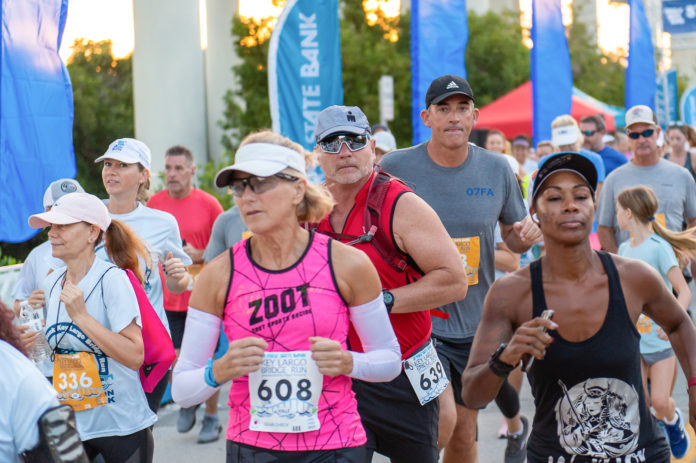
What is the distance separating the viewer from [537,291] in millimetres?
3178

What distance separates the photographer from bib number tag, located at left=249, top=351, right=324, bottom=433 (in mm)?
2982

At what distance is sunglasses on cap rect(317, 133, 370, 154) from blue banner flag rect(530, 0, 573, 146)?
32.5ft

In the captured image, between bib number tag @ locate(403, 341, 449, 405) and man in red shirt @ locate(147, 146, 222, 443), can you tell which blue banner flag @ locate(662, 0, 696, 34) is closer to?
man in red shirt @ locate(147, 146, 222, 443)

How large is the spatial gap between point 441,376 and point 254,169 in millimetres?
1726

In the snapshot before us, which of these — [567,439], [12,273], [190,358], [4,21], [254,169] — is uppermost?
[4,21]

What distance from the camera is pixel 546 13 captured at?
14633mm

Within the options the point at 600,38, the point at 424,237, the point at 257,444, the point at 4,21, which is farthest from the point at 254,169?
the point at 600,38

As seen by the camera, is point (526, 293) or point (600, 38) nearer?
point (526, 293)

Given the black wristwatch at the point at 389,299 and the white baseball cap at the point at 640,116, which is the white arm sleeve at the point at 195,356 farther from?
the white baseball cap at the point at 640,116

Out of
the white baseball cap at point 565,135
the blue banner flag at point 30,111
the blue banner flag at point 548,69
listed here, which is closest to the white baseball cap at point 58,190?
the blue banner flag at point 30,111

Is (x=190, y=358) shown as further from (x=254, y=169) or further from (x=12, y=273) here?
(x=12, y=273)

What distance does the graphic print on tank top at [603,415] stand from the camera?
308 centimetres

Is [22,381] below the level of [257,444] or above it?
above

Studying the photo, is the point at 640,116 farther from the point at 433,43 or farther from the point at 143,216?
the point at 433,43
